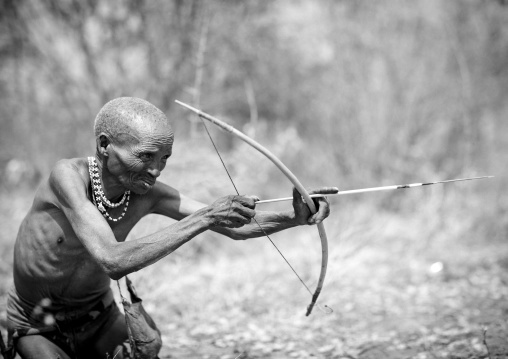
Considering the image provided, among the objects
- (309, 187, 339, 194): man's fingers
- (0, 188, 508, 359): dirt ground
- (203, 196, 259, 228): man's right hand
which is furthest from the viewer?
(0, 188, 508, 359): dirt ground

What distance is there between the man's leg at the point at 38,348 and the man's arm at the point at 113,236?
76 cm

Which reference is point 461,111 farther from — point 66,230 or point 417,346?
point 66,230

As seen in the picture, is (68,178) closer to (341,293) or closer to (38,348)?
(38,348)

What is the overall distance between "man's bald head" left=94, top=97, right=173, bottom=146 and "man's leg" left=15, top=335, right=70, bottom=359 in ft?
3.76

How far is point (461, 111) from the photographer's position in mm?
10461

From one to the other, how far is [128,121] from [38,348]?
4.20 feet

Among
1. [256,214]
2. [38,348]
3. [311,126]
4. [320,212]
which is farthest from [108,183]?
[311,126]

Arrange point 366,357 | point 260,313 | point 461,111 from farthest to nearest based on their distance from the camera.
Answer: point 461,111 < point 260,313 < point 366,357

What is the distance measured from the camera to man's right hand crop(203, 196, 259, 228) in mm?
2410

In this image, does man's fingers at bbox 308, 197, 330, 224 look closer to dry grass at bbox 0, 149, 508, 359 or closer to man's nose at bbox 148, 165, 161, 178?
man's nose at bbox 148, 165, 161, 178

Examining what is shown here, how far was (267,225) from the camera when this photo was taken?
2.94 m

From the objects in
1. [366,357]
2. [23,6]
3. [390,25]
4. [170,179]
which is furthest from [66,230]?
[390,25]

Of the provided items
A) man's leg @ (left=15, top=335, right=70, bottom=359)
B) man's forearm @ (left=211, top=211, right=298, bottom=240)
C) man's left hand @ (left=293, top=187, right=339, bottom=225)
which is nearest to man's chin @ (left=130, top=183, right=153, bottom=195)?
man's forearm @ (left=211, top=211, right=298, bottom=240)

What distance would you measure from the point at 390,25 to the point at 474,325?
7010 mm
